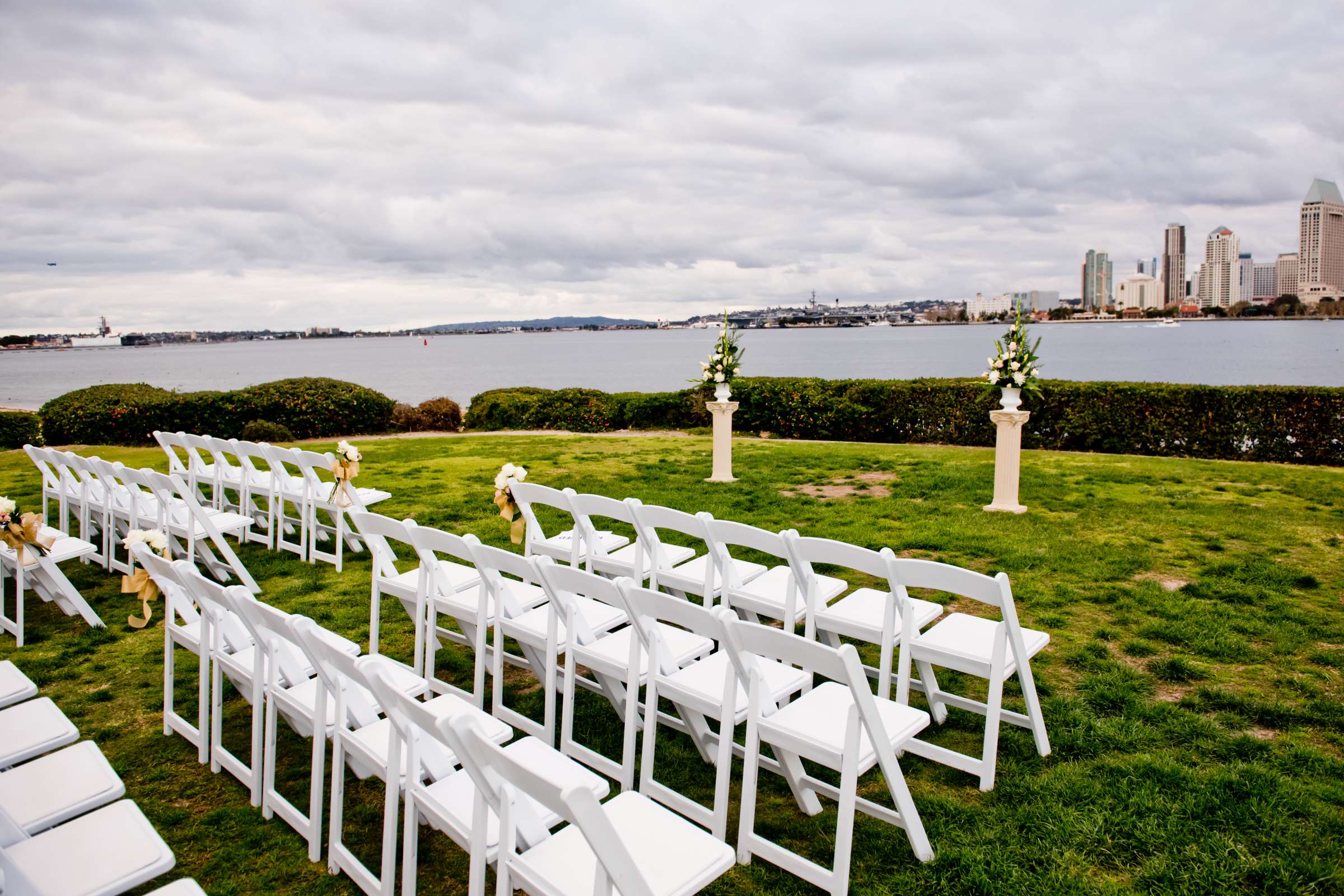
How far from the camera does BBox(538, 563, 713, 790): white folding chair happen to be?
3.02 m

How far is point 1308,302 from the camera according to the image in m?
77.9

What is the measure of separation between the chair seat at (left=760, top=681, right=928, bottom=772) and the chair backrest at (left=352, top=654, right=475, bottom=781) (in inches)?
42.3

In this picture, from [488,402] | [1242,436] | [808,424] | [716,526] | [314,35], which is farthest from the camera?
[488,402]

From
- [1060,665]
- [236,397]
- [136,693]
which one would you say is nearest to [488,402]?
[236,397]

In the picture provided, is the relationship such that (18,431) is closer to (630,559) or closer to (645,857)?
(630,559)

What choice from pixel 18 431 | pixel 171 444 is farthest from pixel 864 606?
pixel 18 431

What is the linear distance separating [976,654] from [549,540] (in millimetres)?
3055

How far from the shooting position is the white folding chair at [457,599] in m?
3.67

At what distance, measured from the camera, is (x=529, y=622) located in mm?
3695

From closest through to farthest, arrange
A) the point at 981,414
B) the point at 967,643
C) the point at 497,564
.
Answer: the point at 967,643, the point at 497,564, the point at 981,414

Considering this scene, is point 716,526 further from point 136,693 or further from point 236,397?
point 236,397

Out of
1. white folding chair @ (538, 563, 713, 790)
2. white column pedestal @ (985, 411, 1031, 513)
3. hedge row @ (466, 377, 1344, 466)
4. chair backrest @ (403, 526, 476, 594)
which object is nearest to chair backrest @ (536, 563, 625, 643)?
white folding chair @ (538, 563, 713, 790)

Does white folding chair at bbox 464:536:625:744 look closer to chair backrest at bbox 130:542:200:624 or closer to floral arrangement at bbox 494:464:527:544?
floral arrangement at bbox 494:464:527:544

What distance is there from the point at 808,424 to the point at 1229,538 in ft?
25.8
